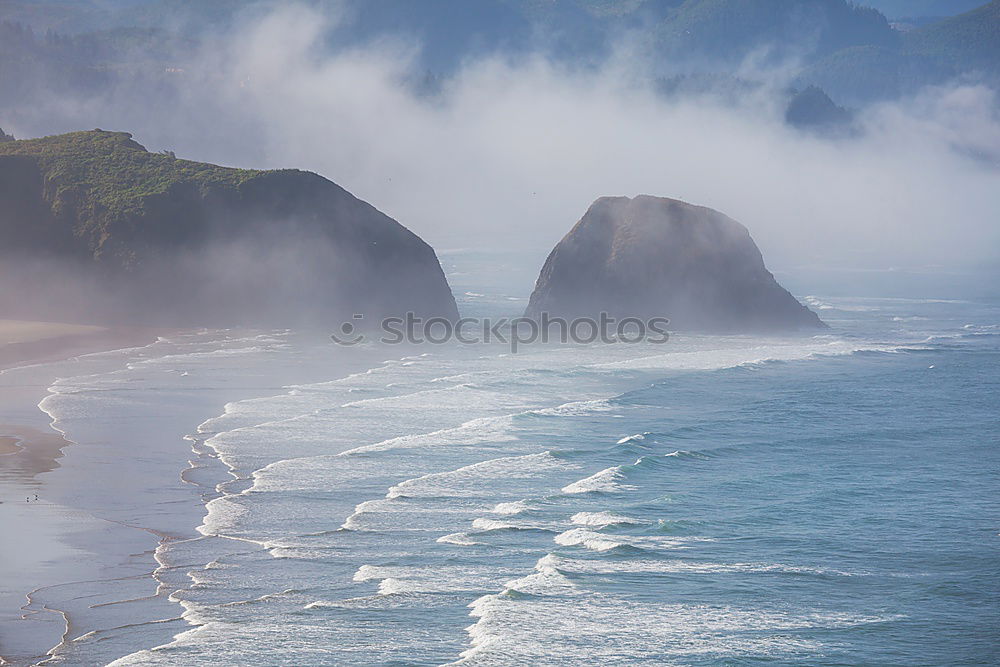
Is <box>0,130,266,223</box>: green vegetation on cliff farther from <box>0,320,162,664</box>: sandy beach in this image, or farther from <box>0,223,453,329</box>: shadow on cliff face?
<box>0,320,162,664</box>: sandy beach

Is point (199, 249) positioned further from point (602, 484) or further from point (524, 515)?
point (524, 515)

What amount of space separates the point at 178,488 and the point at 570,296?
3990 cm

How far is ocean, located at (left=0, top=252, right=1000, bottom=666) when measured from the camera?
1969 centimetres

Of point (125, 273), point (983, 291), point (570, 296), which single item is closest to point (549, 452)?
point (570, 296)

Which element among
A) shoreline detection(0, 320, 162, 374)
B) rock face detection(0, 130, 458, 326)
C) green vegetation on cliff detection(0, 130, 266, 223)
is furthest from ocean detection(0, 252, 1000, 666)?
green vegetation on cliff detection(0, 130, 266, 223)

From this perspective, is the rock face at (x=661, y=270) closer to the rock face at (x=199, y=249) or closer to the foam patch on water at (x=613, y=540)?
the rock face at (x=199, y=249)

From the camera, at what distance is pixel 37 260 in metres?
69.4

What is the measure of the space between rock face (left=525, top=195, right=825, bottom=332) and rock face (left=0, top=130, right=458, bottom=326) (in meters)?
9.47

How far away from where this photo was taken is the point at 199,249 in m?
70.1

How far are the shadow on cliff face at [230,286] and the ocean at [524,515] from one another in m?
16.6

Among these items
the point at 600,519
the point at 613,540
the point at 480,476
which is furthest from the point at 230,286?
the point at 613,540

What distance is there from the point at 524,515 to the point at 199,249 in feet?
155

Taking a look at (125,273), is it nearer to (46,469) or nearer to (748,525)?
(46,469)

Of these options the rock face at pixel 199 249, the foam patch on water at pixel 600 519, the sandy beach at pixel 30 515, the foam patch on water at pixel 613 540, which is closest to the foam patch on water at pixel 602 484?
the foam patch on water at pixel 600 519
